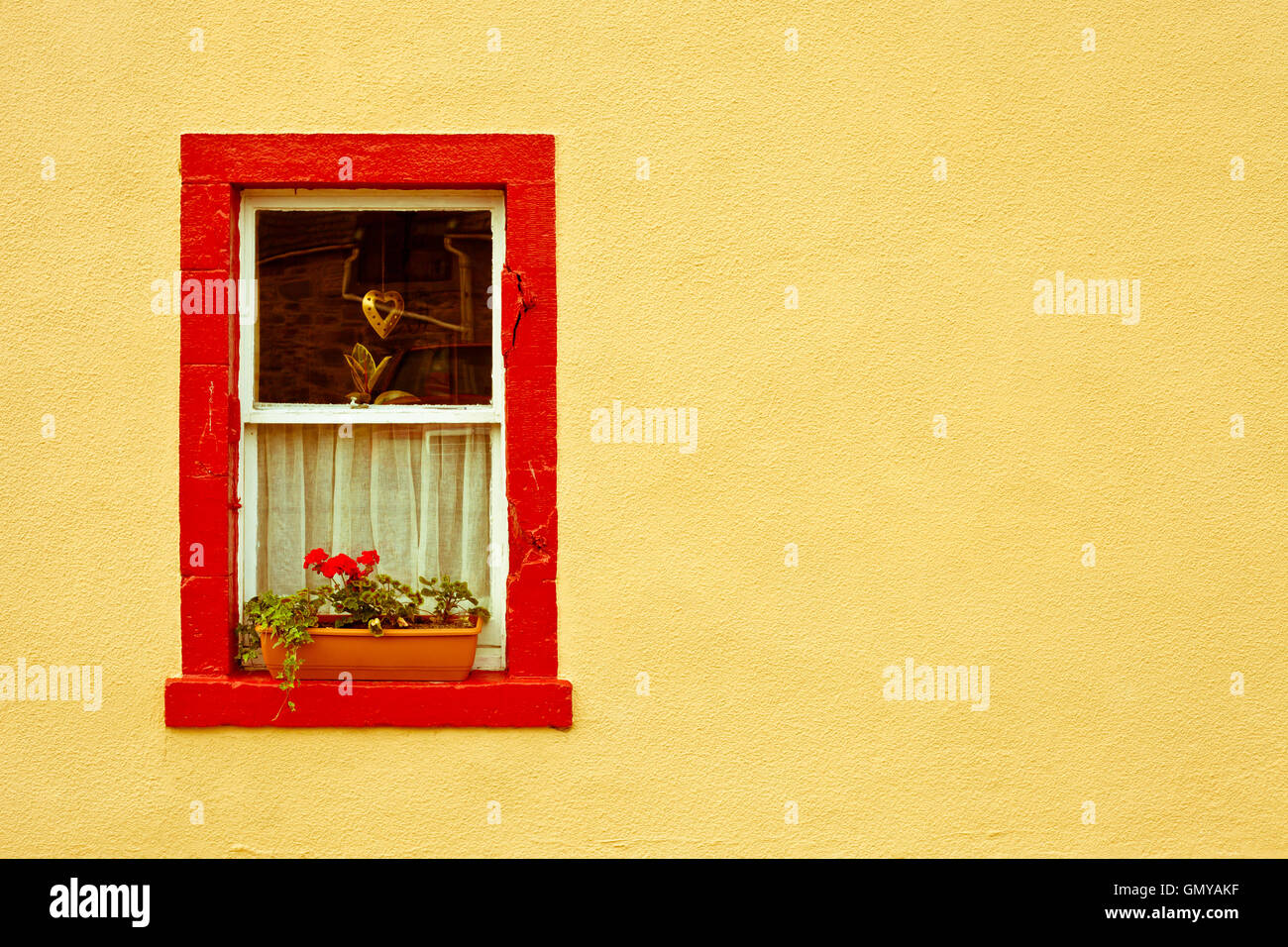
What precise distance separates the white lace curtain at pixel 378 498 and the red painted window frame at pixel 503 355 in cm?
18

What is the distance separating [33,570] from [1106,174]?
375 centimetres

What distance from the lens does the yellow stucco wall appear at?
3.22 meters

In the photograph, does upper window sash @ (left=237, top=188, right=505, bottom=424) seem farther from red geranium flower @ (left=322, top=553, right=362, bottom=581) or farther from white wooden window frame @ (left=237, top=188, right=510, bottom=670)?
red geranium flower @ (left=322, top=553, right=362, bottom=581)

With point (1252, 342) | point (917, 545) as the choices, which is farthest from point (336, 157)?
point (1252, 342)

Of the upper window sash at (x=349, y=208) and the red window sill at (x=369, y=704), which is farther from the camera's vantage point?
the upper window sash at (x=349, y=208)

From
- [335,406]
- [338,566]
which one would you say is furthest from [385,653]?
[335,406]

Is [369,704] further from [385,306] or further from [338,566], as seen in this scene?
[385,306]

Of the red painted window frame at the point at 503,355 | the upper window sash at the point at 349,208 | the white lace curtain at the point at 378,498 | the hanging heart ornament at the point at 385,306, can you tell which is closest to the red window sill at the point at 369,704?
the red painted window frame at the point at 503,355

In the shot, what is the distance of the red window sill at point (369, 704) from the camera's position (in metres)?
3.18

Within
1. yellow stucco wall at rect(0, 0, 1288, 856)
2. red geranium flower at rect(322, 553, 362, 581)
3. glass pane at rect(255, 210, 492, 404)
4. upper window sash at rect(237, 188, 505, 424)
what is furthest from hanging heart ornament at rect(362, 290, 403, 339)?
red geranium flower at rect(322, 553, 362, 581)

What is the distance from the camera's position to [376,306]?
11.1ft

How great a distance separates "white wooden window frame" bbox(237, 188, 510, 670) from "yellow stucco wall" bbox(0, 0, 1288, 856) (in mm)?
220

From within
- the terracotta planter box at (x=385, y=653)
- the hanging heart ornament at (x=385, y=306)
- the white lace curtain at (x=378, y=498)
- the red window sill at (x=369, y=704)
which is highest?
the hanging heart ornament at (x=385, y=306)

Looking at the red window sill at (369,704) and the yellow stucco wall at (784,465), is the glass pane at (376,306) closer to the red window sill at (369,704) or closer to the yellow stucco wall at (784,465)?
the yellow stucco wall at (784,465)
